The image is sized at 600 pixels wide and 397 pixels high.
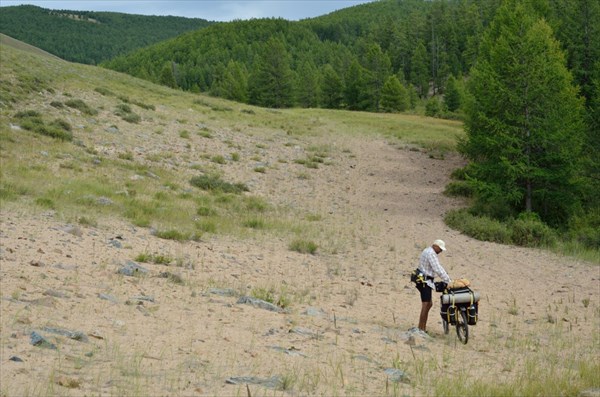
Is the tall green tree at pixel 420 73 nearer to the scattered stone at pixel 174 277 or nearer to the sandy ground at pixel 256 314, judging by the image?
the sandy ground at pixel 256 314

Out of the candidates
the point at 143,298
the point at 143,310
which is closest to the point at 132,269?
the point at 143,298

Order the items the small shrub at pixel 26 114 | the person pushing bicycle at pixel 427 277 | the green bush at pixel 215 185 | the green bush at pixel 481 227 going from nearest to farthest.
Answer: the person pushing bicycle at pixel 427 277, the green bush at pixel 481 227, the green bush at pixel 215 185, the small shrub at pixel 26 114

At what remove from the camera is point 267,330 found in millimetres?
9000

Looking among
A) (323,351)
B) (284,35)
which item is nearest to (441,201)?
(323,351)

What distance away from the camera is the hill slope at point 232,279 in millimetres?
6988

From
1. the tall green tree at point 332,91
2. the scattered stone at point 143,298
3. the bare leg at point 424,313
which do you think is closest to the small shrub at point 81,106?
the scattered stone at point 143,298

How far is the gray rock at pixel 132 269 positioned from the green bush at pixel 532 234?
13.6 metres

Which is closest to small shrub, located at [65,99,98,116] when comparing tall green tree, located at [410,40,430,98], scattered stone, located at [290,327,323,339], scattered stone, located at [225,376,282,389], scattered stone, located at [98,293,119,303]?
scattered stone, located at [98,293,119,303]

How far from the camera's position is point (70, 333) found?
24.5 feet

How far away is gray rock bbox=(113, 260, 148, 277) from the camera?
1095 cm

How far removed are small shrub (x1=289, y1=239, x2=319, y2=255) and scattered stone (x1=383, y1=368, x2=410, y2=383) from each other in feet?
27.7

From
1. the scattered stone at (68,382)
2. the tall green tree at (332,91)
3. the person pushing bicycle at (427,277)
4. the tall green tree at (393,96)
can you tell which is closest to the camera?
the scattered stone at (68,382)

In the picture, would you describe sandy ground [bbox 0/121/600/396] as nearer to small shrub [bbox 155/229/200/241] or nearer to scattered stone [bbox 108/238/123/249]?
Result: scattered stone [bbox 108/238/123/249]

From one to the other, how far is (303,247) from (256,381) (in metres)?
9.49
